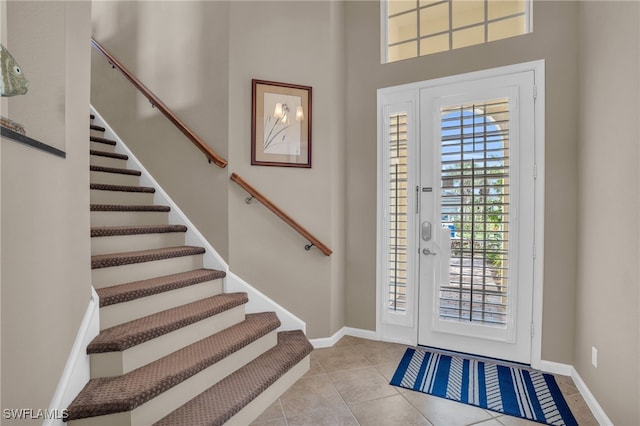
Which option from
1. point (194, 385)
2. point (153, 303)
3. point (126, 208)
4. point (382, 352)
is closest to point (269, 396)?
point (194, 385)

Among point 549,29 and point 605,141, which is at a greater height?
point 549,29

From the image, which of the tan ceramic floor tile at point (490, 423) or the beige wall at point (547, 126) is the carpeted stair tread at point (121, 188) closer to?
the beige wall at point (547, 126)

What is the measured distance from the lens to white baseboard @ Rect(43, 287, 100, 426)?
1.37 m

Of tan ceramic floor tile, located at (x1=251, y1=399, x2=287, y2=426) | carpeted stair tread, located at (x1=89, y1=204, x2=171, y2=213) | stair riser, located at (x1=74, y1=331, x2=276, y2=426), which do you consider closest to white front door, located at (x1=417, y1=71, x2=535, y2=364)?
tan ceramic floor tile, located at (x1=251, y1=399, x2=287, y2=426)

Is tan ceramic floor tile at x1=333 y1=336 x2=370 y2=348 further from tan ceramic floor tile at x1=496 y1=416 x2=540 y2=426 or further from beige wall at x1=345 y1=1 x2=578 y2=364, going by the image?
tan ceramic floor tile at x1=496 y1=416 x2=540 y2=426

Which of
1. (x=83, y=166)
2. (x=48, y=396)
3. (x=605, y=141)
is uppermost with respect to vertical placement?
(x=605, y=141)

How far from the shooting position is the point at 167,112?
2.88 meters

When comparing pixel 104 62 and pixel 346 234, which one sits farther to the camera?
pixel 104 62

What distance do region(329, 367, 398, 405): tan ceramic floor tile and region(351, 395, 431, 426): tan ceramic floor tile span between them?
0.19ft

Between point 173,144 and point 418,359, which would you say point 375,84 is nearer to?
point 173,144

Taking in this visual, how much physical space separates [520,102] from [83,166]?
114 inches

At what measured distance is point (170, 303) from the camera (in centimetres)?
220

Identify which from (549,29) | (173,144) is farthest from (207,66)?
(549,29)

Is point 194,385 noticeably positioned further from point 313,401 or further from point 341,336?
point 341,336
